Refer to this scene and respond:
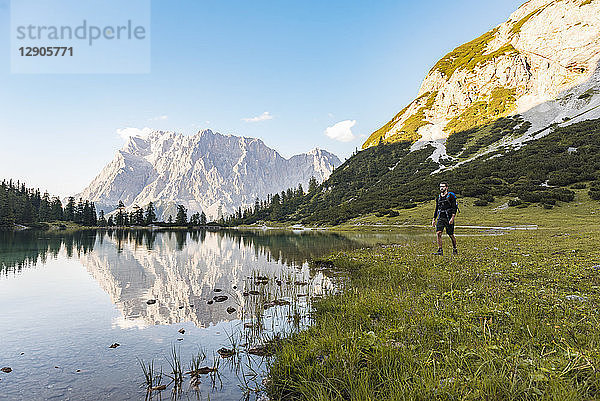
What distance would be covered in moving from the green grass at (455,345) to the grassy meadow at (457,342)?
2 centimetres

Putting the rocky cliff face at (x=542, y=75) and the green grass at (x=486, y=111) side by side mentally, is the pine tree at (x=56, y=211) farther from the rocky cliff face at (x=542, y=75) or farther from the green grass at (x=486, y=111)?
the green grass at (x=486, y=111)

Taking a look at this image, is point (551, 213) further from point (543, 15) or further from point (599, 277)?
point (543, 15)

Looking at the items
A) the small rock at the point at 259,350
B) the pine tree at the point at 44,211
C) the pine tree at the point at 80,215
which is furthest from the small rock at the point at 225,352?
the pine tree at the point at 80,215

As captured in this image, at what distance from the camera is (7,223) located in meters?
124

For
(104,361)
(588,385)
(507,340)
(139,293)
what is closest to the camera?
(588,385)

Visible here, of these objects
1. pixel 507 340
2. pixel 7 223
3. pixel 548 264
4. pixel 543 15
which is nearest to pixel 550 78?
pixel 543 15

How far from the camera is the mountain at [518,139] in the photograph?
8725cm

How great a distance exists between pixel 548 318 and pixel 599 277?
696 cm

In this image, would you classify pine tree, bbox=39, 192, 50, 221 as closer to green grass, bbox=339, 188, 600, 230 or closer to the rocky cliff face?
green grass, bbox=339, 188, 600, 230

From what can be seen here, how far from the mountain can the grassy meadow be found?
7532cm

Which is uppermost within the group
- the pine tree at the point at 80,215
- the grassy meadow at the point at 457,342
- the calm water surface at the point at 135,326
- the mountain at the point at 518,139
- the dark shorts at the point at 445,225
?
the mountain at the point at 518,139

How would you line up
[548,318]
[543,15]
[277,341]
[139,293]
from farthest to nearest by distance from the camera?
[543,15], [139,293], [277,341], [548,318]

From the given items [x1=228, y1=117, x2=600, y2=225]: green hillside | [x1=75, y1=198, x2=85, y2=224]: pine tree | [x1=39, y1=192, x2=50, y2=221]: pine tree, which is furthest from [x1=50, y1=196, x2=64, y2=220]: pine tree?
[x1=228, y1=117, x2=600, y2=225]: green hillside

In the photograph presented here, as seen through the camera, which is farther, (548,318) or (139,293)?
(139,293)
